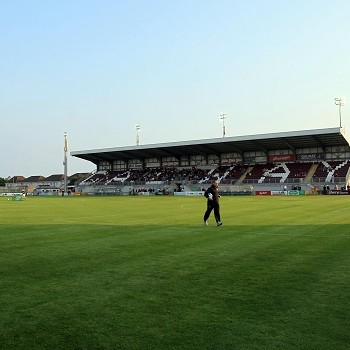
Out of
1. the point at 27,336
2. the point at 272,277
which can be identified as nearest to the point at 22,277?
the point at 27,336

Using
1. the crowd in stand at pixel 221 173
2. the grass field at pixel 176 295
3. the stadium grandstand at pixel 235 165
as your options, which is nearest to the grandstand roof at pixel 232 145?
the stadium grandstand at pixel 235 165

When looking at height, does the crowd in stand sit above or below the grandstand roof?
below

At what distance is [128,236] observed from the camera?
45.8 ft

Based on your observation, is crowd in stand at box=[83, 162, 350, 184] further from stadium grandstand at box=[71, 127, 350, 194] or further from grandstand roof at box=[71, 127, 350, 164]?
grandstand roof at box=[71, 127, 350, 164]

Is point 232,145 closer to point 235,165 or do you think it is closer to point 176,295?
point 235,165

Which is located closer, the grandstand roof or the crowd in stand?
the grandstand roof

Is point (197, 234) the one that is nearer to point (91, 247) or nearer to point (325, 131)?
point (91, 247)

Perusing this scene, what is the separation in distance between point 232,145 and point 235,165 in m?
6.39

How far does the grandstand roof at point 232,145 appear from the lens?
2925 inches

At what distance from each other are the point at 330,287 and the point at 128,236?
8211mm

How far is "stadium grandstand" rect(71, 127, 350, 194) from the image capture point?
73.1 meters

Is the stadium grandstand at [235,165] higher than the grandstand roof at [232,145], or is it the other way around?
the grandstand roof at [232,145]

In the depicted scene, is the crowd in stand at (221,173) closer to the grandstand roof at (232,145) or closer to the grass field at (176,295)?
the grandstand roof at (232,145)

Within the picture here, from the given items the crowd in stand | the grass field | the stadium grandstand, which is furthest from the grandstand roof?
the grass field
